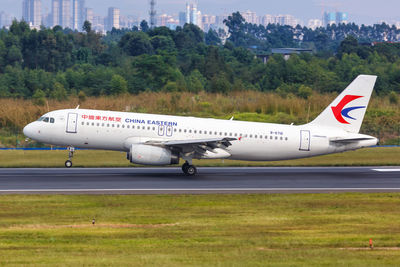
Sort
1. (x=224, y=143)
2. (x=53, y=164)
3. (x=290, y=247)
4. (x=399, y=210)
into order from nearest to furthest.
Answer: (x=290, y=247) → (x=399, y=210) → (x=224, y=143) → (x=53, y=164)

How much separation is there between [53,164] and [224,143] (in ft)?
42.0

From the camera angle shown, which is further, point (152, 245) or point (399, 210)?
point (399, 210)

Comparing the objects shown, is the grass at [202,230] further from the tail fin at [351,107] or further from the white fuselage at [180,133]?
the tail fin at [351,107]

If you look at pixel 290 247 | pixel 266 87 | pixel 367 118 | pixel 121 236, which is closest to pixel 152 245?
pixel 121 236

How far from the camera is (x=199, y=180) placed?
37969 mm

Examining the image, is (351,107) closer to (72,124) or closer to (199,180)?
(199,180)

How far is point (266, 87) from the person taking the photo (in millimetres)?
107625

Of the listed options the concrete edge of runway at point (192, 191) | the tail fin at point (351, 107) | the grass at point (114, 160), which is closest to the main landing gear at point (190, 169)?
the concrete edge of runway at point (192, 191)

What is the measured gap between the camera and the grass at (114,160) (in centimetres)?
4584

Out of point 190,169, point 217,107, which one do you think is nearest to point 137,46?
point 217,107

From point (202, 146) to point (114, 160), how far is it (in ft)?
35.8

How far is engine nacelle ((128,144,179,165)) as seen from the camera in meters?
37.6

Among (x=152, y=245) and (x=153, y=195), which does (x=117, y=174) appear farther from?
(x=152, y=245)

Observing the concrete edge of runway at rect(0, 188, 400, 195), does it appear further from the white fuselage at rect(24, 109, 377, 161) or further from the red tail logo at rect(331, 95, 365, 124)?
the red tail logo at rect(331, 95, 365, 124)
